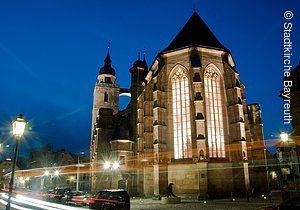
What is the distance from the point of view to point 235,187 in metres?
22.7

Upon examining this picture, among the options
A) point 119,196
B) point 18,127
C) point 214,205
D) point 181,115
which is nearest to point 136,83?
point 181,115

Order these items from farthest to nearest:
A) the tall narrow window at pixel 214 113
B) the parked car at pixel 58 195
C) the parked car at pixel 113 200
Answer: the tall narrow window at pixel 214 113
the parked car at pixel 58 195
the parked car at pixel 113 200

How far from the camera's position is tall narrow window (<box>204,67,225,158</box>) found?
24.4 metres

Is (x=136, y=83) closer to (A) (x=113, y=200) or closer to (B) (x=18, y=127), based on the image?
(A) (x=113, y=200)

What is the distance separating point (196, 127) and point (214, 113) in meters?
3.12

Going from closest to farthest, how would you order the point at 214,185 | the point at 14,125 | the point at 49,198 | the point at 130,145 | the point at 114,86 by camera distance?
the point at 14,125
the point at 214,185
the point at 49,198
the point at 130,145
the point at 114,86

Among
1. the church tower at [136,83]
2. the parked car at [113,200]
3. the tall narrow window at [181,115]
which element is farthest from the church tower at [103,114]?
the parked car at [113,200]

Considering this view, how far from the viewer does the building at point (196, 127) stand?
2298cm

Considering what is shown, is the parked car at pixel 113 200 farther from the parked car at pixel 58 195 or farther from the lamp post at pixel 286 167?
the lamp post at pixel 286 167

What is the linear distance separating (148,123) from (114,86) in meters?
27.1

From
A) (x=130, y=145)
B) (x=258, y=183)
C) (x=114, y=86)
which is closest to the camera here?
(x=258, y=183)

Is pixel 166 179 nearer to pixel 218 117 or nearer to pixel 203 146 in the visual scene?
pixel 203 146

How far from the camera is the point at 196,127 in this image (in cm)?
2345

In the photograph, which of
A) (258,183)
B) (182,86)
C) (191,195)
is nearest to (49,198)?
(191,195)
